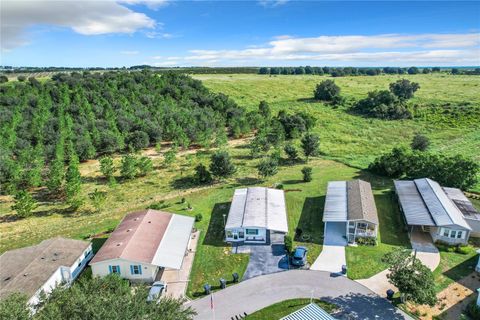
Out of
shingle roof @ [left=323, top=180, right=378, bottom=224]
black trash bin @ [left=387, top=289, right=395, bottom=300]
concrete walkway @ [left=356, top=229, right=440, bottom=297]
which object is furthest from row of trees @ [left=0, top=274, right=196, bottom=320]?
shingle roof @ [left=323, top=180, right=378, bottom=224]

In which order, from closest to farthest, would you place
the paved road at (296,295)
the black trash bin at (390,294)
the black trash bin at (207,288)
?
the paved road at (296,295)
the black trash bin at (390,294)
the black trash bin at (207,288)

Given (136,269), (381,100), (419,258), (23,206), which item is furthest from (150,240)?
(381,100)

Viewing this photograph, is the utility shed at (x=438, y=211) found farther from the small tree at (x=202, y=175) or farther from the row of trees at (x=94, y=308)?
the row of trees at (x=94, y=308)

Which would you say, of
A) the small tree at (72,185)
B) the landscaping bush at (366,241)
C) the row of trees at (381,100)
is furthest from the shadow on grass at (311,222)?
the row of trees at (381,100)

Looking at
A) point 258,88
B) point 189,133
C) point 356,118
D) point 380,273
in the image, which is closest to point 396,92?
point 356,118

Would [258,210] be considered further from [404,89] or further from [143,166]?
[404,89]

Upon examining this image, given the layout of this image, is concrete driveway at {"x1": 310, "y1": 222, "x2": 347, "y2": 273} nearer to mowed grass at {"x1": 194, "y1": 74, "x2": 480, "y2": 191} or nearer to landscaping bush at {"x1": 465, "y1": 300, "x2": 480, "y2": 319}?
landscaping bush at {"x1": 465, "y1": 300, "x2": 480, "y2": 319}

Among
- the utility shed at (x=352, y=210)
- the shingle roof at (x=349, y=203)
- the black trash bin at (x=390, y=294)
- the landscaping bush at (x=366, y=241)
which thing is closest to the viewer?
the black trash bin at (x=390, y=294)
